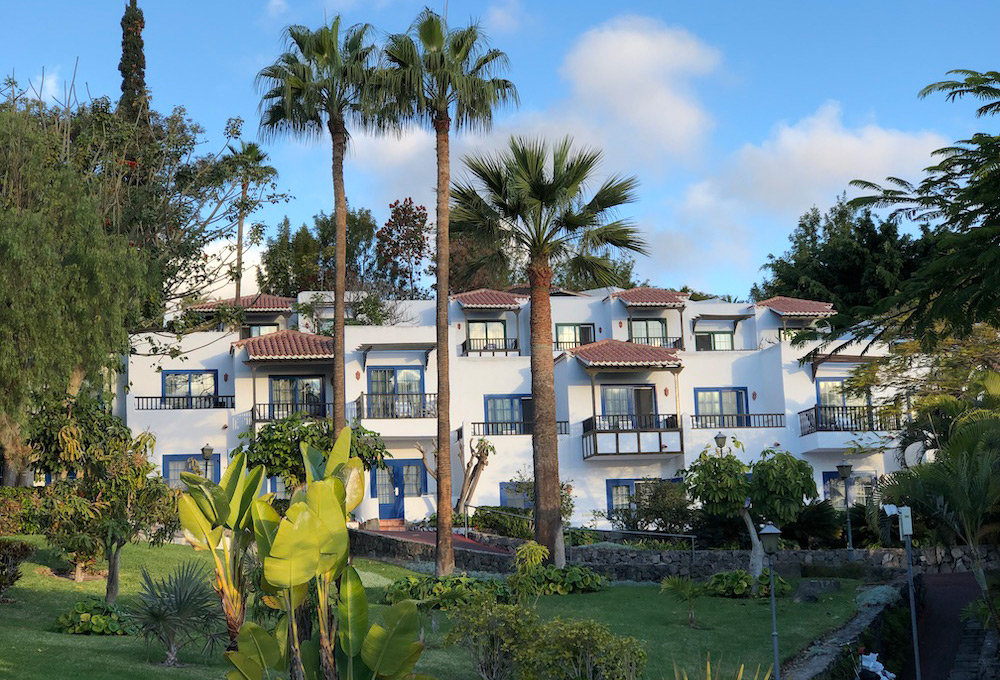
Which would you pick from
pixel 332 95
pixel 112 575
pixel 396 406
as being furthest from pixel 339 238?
pixel 112 575

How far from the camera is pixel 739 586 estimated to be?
2300cm

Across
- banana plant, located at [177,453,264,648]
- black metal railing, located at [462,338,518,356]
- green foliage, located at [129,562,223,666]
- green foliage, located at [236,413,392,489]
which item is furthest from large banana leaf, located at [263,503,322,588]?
black metal railing, located at [462,338,518,356]

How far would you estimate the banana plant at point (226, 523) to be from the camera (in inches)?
458

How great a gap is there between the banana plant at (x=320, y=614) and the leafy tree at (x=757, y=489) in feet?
45.4

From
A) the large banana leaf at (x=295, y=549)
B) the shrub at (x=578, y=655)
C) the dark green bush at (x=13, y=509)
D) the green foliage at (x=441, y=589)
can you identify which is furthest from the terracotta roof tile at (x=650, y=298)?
the large banana leaf at (x=295, y=549)

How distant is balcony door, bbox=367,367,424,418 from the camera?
126 ft

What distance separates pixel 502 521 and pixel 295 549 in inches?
956

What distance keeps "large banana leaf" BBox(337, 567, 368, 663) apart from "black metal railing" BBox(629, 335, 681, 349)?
34.7m

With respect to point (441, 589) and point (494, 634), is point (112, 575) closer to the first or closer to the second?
point (441, 589)

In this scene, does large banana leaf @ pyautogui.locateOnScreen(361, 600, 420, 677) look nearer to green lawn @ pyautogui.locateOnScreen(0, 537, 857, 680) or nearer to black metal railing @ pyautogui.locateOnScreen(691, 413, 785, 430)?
green lawn @ pyautogui.locateOnScreen(0, 537, 857, 680)

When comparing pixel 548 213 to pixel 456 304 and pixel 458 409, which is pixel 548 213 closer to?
pixel 458 409

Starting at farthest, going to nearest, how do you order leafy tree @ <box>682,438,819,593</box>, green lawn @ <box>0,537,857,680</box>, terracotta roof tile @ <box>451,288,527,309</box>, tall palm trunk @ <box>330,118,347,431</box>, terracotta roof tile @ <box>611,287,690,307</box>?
terracotta roof tile @ <box>611,287,690,307</box> → terracotta roof tile @ <box>451,288,527,309</box> → tall palm trunk @ <box>330,118,347,431</box> → leafy tree @ <box>682,438,819,593</box> → green lawn @ <box>0,537,857,680</box>

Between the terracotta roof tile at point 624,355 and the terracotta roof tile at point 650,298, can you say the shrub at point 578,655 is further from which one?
the terracotta roof tile at point 650,298

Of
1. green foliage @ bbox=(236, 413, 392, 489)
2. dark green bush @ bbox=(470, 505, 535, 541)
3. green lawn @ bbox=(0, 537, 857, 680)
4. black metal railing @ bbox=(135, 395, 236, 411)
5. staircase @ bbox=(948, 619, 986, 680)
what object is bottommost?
staircase @ bbox=(948, 619, 986, 680)
